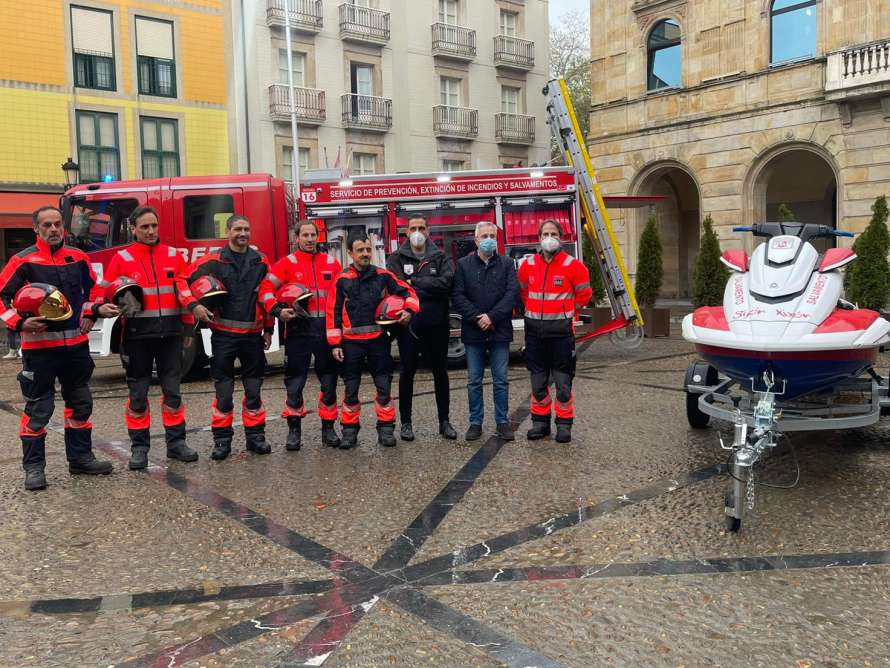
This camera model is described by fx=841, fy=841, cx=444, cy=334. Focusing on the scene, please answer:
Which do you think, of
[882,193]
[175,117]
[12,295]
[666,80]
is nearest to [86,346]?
[12,295]

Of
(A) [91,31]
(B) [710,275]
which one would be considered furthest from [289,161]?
(B) [710,275]

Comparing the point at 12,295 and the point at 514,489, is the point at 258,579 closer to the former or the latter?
the point at 514,489

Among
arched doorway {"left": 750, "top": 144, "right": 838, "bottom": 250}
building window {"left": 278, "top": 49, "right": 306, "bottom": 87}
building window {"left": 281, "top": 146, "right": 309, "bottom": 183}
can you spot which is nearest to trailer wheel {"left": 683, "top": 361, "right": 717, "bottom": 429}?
arched doorway {"left": 750, "top": 144, "right": 838, "bottom": 250}

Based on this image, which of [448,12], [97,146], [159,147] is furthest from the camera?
[448,12]

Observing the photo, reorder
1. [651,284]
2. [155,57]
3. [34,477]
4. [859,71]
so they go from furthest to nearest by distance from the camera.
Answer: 1. [155,57]
2. [859,71]
3. [651,284]
4. [34,477]

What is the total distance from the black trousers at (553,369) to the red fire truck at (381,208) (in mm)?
4696

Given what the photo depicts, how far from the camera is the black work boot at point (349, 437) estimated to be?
6.65 meters

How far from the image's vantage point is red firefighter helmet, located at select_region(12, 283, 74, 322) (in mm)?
5438

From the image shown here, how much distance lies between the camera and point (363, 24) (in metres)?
28.6

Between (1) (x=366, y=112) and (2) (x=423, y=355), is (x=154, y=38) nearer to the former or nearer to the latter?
(1) (x=366, y=112)

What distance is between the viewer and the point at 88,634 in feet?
11.1

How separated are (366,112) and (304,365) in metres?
23.3

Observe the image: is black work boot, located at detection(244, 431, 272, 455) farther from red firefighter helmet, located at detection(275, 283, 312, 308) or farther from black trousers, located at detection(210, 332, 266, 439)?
red firefighter helmet, located at detection(275, 283, 312, 308)

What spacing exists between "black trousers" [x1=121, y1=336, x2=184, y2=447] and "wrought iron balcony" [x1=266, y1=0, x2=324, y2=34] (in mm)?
23060
